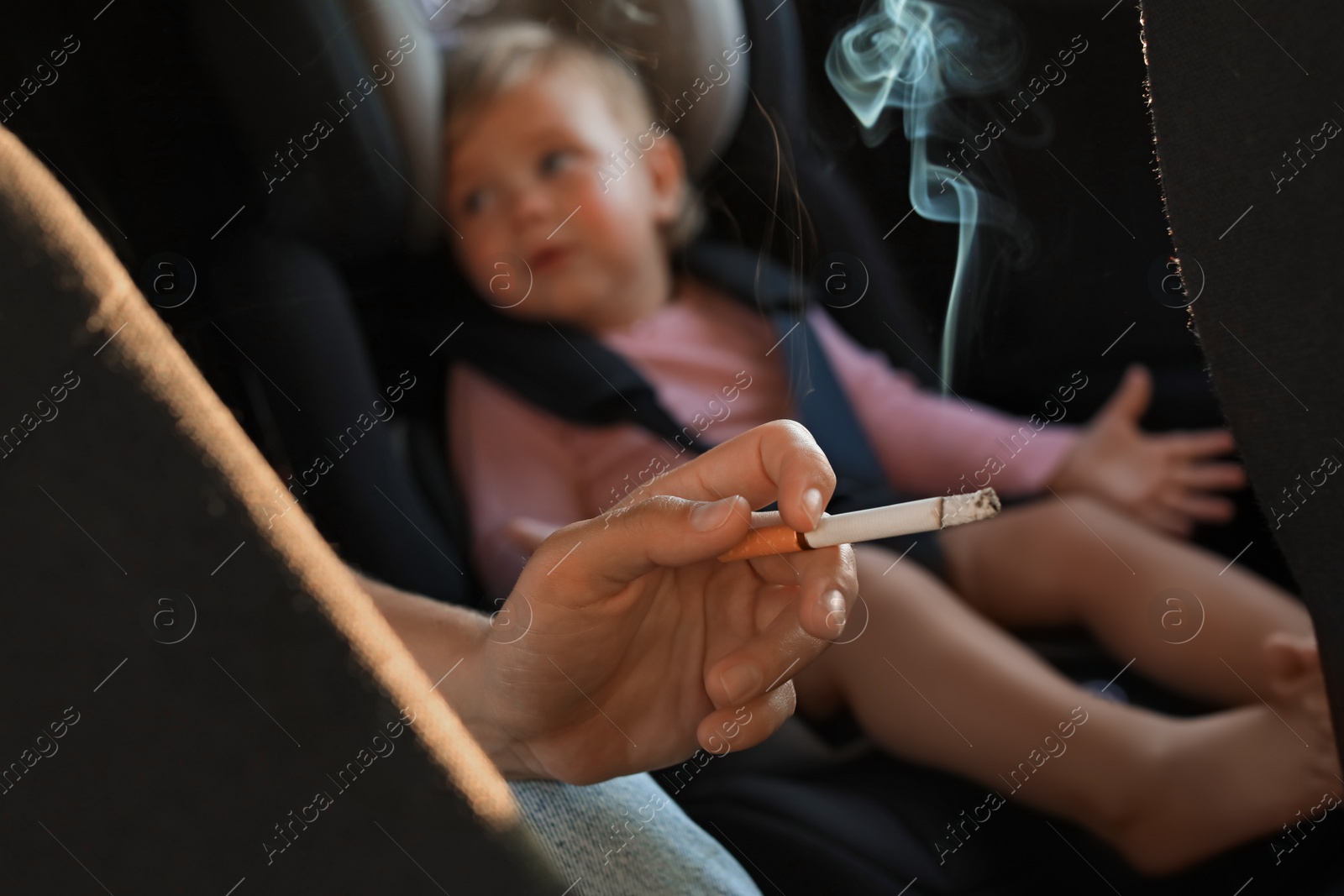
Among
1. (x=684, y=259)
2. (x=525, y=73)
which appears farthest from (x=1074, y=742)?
(x=525, y=73)

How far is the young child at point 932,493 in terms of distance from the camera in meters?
0.41

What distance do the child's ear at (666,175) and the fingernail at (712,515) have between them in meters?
0.25

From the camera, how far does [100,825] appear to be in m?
0.39

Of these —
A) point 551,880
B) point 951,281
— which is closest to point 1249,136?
point 951,281

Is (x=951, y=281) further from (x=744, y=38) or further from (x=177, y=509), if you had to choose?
(x=177, y=509)

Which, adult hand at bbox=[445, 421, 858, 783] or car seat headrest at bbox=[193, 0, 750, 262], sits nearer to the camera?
adult hand at bbox=[445, 421, 858, 783]

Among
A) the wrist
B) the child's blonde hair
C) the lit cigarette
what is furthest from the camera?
the child's blonde hair

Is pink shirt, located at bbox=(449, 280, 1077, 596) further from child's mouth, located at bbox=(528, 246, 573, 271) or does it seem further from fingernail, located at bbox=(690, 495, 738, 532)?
fingernail, located at bbox=(690, 495, 738, 532)

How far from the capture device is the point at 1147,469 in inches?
19.3

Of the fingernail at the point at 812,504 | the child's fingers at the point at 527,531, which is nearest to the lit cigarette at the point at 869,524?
the fingernail at the point at 812,504

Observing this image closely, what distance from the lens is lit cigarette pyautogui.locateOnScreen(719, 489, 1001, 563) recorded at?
0.77 feet

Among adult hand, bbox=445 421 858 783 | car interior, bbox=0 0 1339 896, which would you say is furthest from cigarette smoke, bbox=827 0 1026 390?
adult hand, bbox=445 421 858 783

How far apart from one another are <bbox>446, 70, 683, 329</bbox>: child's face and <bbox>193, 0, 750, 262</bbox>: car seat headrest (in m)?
0.02

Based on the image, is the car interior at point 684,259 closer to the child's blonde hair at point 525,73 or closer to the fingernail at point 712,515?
the child's blonde hair at point 525,73
